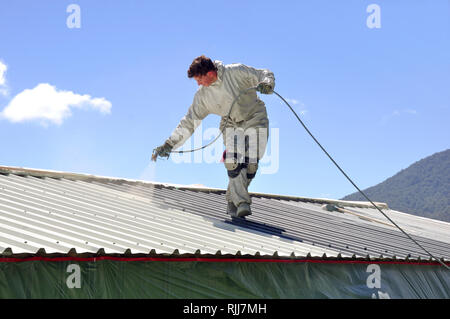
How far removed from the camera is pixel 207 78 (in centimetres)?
654

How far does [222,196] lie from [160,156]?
2.19 metres

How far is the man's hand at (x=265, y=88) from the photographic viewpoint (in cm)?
612

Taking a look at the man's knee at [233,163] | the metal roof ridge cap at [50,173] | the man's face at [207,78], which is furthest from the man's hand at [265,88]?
the metal roof ridge cap at [50,173]

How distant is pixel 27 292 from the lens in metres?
3.43

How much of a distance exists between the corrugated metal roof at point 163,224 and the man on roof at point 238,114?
55 centimetres

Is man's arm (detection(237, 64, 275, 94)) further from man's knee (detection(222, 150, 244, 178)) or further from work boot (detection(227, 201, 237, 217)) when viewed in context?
work boot (detection(227, 201, 237, 217))

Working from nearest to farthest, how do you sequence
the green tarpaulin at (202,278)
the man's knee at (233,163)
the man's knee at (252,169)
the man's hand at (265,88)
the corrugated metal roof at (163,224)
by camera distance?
the green tarpaulin at (202,278) → the corrugated metal roof at (163,224) → the man's hand at (265,88) → the man's knee at (233,163) → the man's knee at (252,169)

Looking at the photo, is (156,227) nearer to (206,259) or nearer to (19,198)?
(206,259)

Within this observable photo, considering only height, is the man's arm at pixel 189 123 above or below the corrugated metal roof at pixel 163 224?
above

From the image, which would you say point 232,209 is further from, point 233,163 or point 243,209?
point 233,163

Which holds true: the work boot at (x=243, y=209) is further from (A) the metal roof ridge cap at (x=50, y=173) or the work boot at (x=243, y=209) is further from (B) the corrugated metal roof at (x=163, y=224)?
(A) the metal roof ridge cap at (x=50, y=173)

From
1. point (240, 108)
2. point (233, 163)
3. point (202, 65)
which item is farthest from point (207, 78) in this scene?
point (233, 163)

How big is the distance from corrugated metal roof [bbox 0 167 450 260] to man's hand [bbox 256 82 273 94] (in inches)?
63.8

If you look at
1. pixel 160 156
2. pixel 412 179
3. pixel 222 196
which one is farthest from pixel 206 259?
→ pixel 412 179
